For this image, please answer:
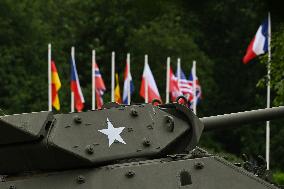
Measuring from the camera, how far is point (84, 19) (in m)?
67.5

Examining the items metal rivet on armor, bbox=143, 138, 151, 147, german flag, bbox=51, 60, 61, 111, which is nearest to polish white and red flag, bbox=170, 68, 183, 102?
german flag, bbox=51, 60, 61, 111

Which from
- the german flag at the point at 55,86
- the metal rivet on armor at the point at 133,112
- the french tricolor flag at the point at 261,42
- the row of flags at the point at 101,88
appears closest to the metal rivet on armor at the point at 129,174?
the metal rivet on armor at the point at 133,112

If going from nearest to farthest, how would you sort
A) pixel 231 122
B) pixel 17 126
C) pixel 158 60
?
pixel 17 126
pixel 231 122
pixel 158 60

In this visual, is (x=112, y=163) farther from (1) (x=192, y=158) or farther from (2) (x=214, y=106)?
(2) (x=214, y=106)

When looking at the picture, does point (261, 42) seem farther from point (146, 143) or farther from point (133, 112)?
point (146, 143)

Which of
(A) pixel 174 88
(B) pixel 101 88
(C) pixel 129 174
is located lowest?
(A) pixel 174 88

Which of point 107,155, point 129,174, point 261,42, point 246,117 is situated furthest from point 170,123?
point 261,42

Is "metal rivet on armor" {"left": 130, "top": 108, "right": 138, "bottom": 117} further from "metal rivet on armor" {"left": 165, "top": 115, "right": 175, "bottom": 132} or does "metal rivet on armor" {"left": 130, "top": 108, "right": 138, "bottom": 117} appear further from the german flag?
the german flag

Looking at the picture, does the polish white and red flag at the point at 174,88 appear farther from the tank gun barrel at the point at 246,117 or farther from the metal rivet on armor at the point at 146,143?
the metal rivet on armor at the point at 146,143

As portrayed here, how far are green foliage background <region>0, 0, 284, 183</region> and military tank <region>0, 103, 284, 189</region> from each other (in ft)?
146

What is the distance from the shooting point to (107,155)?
12.0m

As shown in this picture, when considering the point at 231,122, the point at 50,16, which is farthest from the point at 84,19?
the point at 231,122

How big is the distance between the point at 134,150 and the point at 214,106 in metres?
54.4

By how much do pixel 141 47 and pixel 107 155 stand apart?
53.6 m
